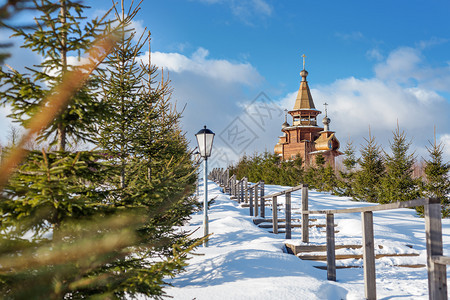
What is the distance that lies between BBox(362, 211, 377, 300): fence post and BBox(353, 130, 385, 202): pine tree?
15619 mm

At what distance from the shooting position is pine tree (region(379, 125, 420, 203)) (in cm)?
1553

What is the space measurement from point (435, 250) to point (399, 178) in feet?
49.3

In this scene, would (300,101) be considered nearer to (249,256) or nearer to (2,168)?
(249,256)

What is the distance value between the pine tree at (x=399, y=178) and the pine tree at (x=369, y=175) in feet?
3.50

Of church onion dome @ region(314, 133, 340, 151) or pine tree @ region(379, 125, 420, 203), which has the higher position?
church onion dome @ region(314, 133, 340, 151)

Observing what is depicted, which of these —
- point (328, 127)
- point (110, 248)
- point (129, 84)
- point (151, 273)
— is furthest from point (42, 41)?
point (328, 127)

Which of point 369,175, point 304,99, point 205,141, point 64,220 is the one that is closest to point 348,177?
point 369,175

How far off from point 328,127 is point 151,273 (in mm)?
46991

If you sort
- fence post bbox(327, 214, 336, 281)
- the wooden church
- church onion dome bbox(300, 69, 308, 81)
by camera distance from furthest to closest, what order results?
church onion dome bbox(300, 69, 308, 81) < the wooden church < fence post bbox(327, 214, 336, 281)

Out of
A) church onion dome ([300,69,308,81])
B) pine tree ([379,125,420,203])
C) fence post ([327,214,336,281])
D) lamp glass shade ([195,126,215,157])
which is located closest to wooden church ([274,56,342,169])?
church onion dome ([300,69,308,81])

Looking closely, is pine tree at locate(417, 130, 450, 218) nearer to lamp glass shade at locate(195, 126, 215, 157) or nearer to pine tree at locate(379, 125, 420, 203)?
pine tree at locate(379, 125, 420, 203)

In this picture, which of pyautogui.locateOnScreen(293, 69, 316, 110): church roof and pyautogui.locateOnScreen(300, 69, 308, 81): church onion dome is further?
pyautogui.locateOnScreen(300, 69, 308, 81): church onion dome

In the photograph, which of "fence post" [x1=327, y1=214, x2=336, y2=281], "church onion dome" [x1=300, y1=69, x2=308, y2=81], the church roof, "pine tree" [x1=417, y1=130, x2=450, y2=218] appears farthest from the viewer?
"church onion dome" [x1=300, y1=69, x2=308, y2=81]

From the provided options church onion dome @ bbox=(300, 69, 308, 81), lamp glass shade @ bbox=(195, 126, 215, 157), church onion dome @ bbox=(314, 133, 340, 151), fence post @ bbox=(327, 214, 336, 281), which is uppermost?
church onion dome @ bbox=(300, 69, 308, 81)
